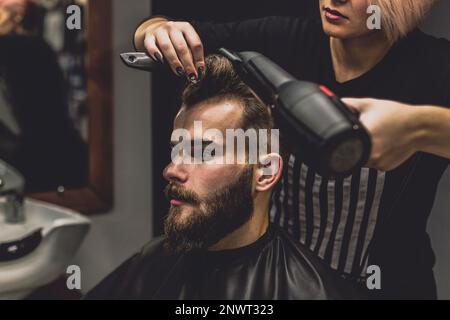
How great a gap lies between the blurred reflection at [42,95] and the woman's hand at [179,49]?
0.37m

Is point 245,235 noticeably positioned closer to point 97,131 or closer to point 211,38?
point 211,38

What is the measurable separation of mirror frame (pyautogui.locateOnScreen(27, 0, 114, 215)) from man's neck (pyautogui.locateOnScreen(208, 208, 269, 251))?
433 mm

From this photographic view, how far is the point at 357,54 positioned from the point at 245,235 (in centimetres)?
47

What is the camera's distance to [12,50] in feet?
4.93

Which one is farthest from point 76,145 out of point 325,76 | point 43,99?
point 325,76

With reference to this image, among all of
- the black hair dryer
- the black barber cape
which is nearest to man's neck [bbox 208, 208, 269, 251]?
the black barber cape

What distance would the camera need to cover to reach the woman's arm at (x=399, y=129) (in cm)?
103

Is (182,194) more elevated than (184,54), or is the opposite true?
(184,54)

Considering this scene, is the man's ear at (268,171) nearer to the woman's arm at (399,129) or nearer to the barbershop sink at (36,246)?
the woman's arm at (399,129)

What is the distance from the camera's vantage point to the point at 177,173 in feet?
4.08

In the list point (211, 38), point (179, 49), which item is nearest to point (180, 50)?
point (179, 49)

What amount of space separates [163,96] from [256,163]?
0.33 meters

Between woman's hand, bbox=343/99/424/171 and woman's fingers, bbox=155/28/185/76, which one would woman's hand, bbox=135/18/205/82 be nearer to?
woman's fingers, bbox=155/28/185/76

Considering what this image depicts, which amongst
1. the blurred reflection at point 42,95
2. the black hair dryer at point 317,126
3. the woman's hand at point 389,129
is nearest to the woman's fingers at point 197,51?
the black hair dryer at point 317,126
